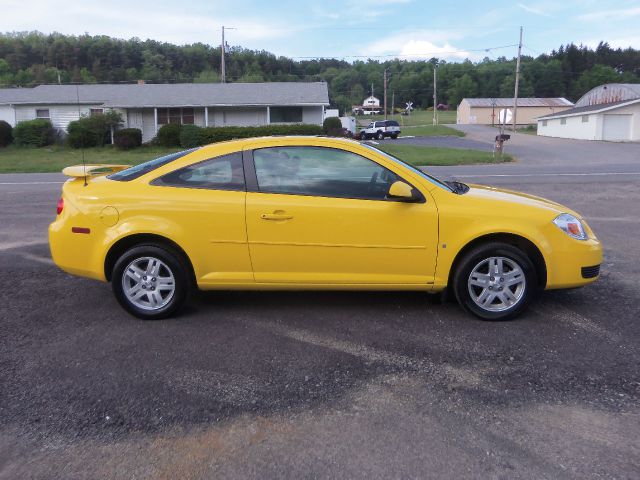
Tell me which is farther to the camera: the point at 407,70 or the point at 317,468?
the point at 407,70

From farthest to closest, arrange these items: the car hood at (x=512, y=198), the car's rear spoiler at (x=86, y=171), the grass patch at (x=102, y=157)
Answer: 1. the grass patch at (x=102, y=157)
2. the car's rear spoiler at (x=86, y=171)
3. the car hood at (x=512, y=198)

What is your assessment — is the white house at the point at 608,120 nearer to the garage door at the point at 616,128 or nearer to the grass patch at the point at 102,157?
the garage door at the point at 616,128

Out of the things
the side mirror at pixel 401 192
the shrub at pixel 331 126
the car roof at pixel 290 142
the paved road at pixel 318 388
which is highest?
the shrub at pixel 331 126

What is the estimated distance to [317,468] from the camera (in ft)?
9.03

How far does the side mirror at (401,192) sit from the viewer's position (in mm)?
4531

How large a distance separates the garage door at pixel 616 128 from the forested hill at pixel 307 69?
46.0 meters

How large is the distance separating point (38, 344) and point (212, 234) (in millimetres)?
1516

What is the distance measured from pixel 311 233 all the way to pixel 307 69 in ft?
342

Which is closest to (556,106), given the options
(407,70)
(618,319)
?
(407,70)

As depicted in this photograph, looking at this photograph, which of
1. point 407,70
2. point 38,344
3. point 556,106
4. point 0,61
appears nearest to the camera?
point 38,344

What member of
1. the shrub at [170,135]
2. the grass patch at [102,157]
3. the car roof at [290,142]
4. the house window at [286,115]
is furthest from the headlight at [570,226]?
the house window at [286,115]

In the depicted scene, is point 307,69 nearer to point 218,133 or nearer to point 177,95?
point 177,95

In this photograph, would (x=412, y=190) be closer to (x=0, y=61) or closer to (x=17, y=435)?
(x=17, y=435)

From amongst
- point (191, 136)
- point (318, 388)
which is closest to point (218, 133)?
point (191, 136)
